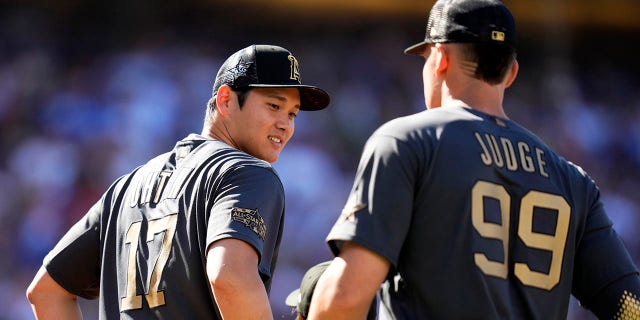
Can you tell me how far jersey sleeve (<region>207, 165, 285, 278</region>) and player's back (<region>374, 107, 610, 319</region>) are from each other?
581mm

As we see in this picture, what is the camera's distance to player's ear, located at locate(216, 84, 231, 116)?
3.75 metres

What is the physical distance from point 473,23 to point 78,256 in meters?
1.80

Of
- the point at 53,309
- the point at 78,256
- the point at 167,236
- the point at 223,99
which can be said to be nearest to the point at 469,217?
the point at 167,236

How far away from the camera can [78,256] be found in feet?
12.1

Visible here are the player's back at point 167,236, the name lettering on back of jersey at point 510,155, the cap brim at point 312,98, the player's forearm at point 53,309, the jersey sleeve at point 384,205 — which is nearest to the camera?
the jersey sleeve at point 384,205

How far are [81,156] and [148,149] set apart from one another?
2.19 ft

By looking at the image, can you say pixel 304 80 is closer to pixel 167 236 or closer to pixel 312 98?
pixel 312 98

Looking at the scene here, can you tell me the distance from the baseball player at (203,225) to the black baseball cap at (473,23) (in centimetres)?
81

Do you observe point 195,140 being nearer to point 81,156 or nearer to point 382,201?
point 382,201

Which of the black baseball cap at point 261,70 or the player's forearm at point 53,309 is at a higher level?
the black baseball cap at point 261,70

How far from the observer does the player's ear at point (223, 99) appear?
375 centimetres

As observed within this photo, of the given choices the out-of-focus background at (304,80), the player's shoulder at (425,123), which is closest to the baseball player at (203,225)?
the player's shoulder at (425,123)

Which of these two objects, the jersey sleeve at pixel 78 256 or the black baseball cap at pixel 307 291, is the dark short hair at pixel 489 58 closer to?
the black baseball cap at pixel 307 291

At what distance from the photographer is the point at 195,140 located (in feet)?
11.8
